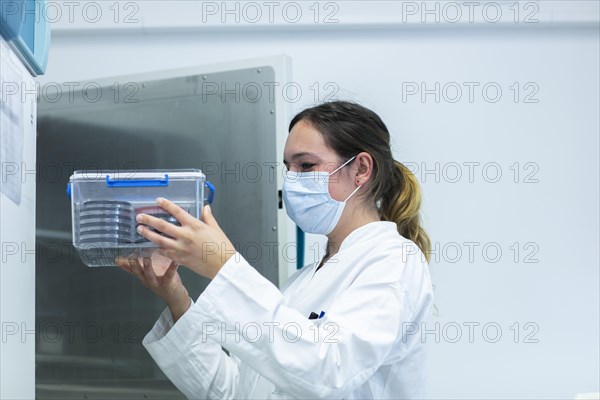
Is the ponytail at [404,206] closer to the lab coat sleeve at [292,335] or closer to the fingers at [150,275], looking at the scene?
the lab coat sleeve at [292,335]

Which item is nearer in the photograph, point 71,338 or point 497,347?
point 71,338

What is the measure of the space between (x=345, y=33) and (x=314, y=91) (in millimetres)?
196

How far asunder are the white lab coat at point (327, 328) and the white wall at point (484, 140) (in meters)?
0.77

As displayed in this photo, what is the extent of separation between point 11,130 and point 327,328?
58 cm

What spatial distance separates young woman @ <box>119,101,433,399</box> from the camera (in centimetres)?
116

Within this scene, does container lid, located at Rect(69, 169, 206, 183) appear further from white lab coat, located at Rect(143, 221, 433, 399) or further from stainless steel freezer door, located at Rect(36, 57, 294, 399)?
stainless steel freezer door, located at Rect(36, 57, 294, 399)

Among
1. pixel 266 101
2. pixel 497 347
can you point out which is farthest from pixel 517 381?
pixel 266 101

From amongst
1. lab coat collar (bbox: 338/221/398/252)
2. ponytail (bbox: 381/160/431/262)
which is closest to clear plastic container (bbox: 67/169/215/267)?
Answer: lab coat collar (bbox: 338/221/398/252)

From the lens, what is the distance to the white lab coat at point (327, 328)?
1.17 m

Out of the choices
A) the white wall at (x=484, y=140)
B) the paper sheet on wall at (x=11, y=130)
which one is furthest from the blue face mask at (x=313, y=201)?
the white wall at (x=484, y=140)

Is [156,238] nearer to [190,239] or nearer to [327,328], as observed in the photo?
[190,239]

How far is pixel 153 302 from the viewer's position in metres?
1.88

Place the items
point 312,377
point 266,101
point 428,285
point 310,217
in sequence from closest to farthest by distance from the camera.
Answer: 1. point 312,377
2. point 428,285
3. point 310,217
4. point 266,101

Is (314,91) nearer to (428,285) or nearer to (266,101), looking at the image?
(266,101)
